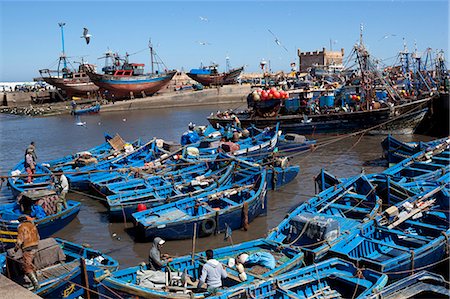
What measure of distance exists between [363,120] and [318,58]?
55.8 meters

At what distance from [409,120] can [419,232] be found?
861 inches

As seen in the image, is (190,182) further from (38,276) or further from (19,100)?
(19,100)

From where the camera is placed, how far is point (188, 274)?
9945mm

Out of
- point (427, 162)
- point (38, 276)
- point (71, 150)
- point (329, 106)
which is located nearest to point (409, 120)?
point (329, 106)

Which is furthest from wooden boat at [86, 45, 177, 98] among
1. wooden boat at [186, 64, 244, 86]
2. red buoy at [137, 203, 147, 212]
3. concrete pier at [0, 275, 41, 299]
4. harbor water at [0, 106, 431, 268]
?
concrete pier at [0, 275, 41, 299]

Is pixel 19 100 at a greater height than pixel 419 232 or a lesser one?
greater

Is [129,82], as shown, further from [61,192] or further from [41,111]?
[61,192]

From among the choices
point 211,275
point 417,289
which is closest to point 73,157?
point 211,275

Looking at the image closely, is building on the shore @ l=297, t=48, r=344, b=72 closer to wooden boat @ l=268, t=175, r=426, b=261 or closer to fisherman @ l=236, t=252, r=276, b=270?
wooden boat @ l=268, t=175, r=426, b=261

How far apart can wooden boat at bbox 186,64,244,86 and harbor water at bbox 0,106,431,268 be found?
1365 centimetres

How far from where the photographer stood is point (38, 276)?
9.89 m

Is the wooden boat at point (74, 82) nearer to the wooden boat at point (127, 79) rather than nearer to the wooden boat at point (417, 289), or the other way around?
the wooden boat at point (127, 79)

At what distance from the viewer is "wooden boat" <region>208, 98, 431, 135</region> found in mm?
31469

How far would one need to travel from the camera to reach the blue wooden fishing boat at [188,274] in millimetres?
8656
